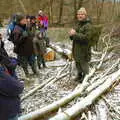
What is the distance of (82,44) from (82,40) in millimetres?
198

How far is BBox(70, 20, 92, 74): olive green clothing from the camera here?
854 centimetres

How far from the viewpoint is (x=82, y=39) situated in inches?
336

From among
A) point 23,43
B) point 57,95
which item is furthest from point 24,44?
point 57,95

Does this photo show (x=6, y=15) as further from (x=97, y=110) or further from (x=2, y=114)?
(x=2, y=114)

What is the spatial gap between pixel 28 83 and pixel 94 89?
7.03 ft

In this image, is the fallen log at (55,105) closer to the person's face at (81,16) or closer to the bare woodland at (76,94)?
the bare woodland at (76,94)

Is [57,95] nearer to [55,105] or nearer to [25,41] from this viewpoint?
[55,105]

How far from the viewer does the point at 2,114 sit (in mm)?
4145

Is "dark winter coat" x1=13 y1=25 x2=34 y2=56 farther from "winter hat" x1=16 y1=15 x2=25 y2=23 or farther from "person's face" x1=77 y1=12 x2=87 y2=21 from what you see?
"person's face" x1=77 y1=12 x2=87 y2=21

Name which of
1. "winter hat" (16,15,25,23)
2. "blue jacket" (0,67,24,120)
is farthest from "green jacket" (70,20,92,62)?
"blue jacket" (0,67,24,120)

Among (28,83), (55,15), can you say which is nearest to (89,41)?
(28,83)

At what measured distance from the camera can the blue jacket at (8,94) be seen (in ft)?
13.0

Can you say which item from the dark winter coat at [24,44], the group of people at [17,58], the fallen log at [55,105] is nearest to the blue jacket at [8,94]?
the group of people at [17,58]

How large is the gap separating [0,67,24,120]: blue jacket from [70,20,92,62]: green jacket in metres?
4.45
